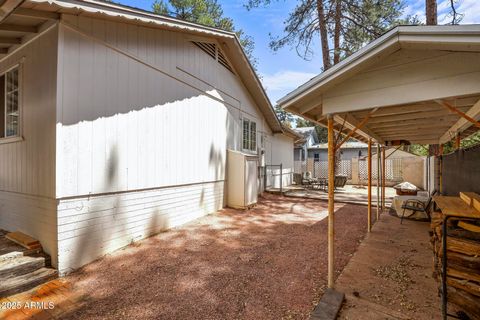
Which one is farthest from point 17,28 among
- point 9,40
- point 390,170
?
point 390,170

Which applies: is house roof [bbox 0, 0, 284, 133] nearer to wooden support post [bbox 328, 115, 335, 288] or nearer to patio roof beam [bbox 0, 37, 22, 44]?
patio roof beam [bbox 0, 37, 22, 44]

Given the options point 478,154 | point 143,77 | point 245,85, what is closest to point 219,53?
point 245,85

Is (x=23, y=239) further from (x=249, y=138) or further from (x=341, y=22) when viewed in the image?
(x=341, y=22)

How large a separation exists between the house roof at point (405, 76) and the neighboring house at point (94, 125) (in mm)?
3235

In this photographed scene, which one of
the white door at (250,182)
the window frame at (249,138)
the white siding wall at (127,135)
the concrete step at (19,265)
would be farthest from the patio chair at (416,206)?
the concrete step at (19,265)

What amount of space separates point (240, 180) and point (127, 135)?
175 inches

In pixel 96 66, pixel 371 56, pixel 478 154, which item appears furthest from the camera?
pixel 96 66

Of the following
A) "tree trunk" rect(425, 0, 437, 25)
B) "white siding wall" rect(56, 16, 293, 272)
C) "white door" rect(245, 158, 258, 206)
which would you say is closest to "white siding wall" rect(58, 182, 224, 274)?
"white siding wall" rect(56, 16, 293, 272)

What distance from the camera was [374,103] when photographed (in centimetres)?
283

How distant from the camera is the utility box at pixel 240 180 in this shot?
8258mm

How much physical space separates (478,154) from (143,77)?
6.17 m

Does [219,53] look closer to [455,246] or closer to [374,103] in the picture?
[374,103]

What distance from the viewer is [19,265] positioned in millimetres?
3352

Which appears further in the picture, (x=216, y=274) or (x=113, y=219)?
(x=113, y=219)
